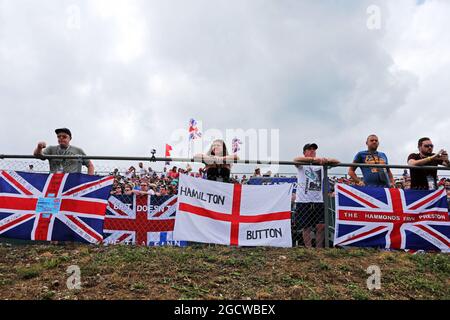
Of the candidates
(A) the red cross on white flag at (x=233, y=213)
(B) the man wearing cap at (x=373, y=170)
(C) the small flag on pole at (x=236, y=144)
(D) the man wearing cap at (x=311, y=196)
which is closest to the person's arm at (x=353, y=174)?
(B) the man wearing cap at (x=373, y=170)

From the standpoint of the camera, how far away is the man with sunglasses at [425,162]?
592 cm

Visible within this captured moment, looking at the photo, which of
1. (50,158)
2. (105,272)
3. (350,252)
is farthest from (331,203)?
(50,158)

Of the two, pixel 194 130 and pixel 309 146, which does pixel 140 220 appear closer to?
pixel 309 146

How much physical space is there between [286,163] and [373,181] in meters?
1.77

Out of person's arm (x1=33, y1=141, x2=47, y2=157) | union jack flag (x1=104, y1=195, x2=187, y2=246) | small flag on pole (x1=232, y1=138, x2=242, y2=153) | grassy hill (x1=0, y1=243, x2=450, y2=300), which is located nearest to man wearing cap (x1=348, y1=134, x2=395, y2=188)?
grassy hill (x1=0, y1=243, x2=450, y2=300)

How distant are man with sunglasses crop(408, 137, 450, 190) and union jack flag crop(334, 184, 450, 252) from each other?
42cm

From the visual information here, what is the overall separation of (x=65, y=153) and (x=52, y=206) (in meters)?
1.00

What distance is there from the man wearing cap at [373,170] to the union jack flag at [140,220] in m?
3.53

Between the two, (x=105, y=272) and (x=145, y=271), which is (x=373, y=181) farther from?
(x=105, y=272)

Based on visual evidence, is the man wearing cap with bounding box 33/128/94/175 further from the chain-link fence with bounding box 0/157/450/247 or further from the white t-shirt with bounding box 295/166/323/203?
the white t-shirt with bounding box 295/166/323/203

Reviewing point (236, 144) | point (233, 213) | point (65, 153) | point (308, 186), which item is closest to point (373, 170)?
point (308, 186)

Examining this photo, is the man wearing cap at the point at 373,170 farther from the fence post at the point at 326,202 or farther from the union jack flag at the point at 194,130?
the union jack flag at the point at 194,130

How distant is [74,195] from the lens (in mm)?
5367

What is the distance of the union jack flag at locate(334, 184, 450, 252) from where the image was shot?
549cm
